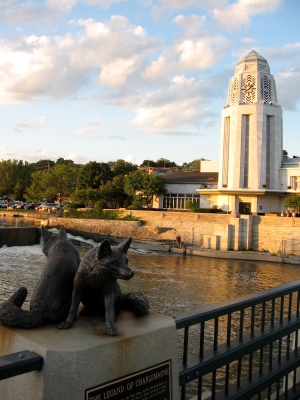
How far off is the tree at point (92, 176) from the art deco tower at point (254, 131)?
62.4 feet

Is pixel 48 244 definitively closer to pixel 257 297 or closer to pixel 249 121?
pixel 257 297

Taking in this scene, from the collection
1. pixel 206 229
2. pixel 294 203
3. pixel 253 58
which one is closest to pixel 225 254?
pixel 206 229

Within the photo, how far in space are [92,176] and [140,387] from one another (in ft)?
182

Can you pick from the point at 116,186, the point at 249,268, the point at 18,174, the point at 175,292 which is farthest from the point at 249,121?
the point at 18,174

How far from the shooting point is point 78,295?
106 inches

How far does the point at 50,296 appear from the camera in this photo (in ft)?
8.88

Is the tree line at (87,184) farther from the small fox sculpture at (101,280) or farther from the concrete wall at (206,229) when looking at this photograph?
the small fox sculpture at (101,280)

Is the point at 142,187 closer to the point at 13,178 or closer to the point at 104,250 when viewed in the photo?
the point at 13,178

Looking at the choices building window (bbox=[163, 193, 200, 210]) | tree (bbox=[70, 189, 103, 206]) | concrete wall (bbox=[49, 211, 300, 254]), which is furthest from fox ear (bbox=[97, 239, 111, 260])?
building window (bbox=[163, 193, 200, 210])

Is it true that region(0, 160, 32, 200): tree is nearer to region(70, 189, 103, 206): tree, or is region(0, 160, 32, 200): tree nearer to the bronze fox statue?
region(70, 189, 103, 206): tree

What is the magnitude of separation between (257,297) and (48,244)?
5.60 ft

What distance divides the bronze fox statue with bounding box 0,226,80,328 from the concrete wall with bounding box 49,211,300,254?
103 feet

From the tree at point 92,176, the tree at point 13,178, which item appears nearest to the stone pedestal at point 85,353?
the tree at point 92,176

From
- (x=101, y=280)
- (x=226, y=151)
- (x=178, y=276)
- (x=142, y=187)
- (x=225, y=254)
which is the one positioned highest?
(x=226, y=151)
